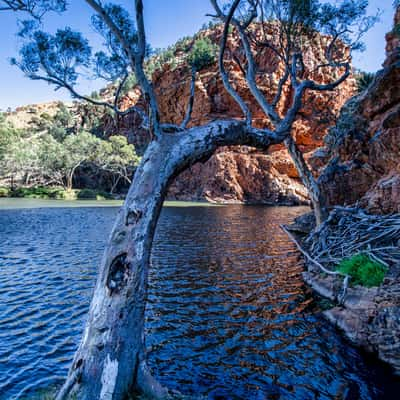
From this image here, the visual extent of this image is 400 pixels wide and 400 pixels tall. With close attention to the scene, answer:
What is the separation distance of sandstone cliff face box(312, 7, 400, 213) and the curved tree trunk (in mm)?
9462

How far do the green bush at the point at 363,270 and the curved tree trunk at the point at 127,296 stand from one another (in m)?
5.53

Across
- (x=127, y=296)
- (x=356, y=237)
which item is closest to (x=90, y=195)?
(x=356, y=237)

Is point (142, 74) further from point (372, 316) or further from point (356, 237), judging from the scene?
point (356, 237)

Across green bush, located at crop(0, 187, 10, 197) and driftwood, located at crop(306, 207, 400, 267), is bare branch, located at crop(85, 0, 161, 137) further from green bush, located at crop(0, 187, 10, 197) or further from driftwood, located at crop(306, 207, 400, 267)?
green bush, located at crop(0, 187, 10, 197)

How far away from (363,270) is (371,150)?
896cm

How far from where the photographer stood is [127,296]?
3725 millimetres

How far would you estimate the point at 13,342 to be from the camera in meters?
6.32

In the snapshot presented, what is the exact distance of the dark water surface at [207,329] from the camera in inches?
198

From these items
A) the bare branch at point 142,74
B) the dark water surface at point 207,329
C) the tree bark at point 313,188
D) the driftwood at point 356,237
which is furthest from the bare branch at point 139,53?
the tree bark at point 313,188

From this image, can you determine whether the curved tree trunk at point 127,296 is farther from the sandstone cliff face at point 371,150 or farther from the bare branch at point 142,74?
the sandstone cliff face at point 371,150

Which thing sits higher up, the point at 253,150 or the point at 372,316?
the point at 253,150

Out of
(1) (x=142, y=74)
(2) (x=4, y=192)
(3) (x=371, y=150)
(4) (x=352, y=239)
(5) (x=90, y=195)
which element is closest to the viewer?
(1) (x=142, y=74)

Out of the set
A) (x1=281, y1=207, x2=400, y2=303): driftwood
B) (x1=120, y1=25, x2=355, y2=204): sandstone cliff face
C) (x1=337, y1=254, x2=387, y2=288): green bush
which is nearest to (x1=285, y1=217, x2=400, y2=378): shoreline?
(x1=337, y1=254, x2=387, y2=288): green bush

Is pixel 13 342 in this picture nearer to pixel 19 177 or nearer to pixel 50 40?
pixel 50 40
